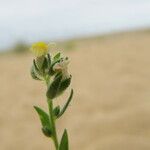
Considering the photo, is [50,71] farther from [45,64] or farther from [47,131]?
[47,131]

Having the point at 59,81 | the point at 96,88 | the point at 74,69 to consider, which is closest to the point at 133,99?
the point at 96,88

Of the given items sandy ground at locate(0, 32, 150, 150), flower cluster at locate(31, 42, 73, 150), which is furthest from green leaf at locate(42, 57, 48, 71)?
sandy ground at locate(0, 32, 150, 150)

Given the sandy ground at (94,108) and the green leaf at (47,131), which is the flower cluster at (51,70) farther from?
the sandy ground at (94,108)

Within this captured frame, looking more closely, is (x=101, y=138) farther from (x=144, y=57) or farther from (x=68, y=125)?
(x=144, y=57)

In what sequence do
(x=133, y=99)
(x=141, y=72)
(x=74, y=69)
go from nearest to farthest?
1. (x=133, y=99)
2. (x=141, y=72)
3. (x=74, y=69)

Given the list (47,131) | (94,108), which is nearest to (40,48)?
(47,131)

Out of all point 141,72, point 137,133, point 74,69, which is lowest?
point 137,133

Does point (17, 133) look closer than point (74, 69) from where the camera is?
Yes
